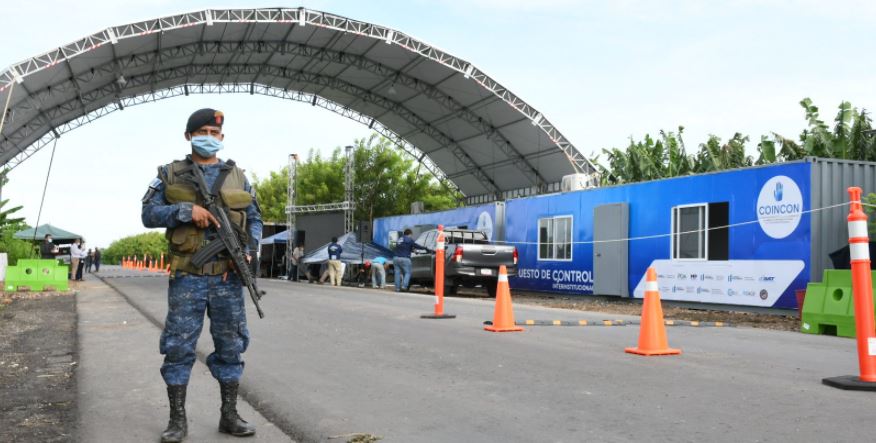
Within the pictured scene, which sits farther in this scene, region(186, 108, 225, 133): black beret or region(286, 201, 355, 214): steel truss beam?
region(286, 201, 355, 214): steel truss beam

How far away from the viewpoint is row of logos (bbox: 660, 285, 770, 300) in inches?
566

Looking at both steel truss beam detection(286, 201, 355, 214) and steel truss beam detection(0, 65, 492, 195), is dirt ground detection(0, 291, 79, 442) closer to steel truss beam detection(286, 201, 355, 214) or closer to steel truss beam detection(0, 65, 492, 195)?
steel truss beam detection(286, 201, 355, 214)

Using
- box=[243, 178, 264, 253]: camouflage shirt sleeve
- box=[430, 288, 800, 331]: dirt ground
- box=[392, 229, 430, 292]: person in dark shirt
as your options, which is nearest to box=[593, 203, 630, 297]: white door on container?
box=[430, 288, 800, 331]: dirt ground

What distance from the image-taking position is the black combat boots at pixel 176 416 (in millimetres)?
4125

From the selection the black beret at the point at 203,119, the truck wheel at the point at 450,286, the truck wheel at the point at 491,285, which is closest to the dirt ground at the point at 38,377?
the black beret at the point at 203,119

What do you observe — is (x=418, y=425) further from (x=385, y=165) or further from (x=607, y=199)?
(x=385, y=165)

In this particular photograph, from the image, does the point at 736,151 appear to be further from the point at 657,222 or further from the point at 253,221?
the point at 253,221

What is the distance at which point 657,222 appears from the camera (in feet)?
56.5

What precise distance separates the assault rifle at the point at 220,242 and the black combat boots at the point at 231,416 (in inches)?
20.0

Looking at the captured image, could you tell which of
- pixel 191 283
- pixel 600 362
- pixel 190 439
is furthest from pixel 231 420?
pixel 600 362

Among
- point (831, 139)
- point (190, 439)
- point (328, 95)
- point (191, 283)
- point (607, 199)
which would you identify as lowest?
point (190, 439)

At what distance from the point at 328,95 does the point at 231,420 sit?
36101 millimetres

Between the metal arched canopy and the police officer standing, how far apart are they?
24847mm

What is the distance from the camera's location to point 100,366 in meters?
6.78
